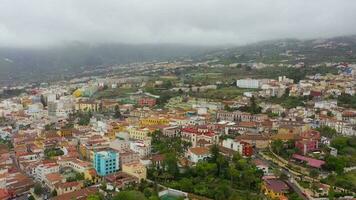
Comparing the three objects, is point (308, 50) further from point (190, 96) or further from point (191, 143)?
point (191, 143)

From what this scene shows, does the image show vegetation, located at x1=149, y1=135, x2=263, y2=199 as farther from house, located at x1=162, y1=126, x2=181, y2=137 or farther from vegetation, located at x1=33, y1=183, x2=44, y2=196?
house, located at x1=162, y1=126, x2=181, y2=137

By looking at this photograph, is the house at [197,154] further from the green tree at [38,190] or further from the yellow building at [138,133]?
the green tree at [38,190]

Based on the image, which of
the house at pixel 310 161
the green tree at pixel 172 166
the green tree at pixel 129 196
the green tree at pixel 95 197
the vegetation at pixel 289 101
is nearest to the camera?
the green tree at pixel 129 196

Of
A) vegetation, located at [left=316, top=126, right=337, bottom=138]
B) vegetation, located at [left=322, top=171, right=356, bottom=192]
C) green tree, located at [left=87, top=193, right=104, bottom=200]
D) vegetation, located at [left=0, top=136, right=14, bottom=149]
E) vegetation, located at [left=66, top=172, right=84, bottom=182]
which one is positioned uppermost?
vegetation, located at [left=316, top=126, right=337, bottom=138]

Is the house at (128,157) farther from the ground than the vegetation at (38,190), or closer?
farther from the ground

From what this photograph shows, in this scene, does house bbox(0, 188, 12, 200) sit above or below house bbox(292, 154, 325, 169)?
below

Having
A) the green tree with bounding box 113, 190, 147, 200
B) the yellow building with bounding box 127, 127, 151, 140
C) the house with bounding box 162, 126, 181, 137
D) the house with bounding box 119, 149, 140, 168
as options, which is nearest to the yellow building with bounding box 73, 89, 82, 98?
the yellow building with bounding box 127, 127, 151, 140

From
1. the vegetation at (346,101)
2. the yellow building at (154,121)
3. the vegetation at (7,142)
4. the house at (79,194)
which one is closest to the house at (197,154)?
the house at (79,194)

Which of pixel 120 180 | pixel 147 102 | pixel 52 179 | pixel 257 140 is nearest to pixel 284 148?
pixel 257 140
